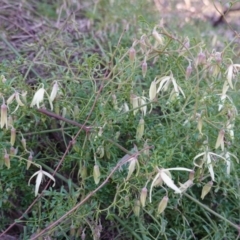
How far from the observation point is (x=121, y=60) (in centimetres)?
190

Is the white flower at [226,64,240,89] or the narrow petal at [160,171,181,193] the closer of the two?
the narrow petal at [160,171,181,193]

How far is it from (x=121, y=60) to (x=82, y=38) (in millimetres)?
940

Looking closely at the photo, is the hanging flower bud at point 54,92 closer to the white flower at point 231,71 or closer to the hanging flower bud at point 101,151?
the hanging flower bud at point 101,151

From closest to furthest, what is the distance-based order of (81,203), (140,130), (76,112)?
(81,203)
(140,130)
(76,112)

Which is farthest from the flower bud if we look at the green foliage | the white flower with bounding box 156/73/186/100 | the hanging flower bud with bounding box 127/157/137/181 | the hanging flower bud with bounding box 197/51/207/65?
the hanging flower bud with bounding box 197/51/207/65

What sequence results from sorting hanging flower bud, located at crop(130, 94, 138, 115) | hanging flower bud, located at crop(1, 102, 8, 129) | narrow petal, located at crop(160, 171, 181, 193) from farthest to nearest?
hanging flower bud, located at crop(130, 94, 138, 115) < hanging flower bud, located at crop(1, 102, 8, 129) < narrow petal, located at crop(160, 171, 181, 193)

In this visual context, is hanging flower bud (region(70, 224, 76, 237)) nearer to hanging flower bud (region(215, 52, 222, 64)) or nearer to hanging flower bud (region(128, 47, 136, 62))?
hanging flower bud (region(128, 47, 136, 62))

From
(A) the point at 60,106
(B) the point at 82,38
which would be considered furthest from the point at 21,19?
(A) the point at 60,106

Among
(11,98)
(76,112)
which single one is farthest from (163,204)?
(11,98)

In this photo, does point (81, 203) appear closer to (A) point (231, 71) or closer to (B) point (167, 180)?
(B) point (167, 180)

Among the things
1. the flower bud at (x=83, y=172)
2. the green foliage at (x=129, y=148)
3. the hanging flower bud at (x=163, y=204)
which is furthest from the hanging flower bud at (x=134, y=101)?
the hanging flower bud at (x=163, y=204)

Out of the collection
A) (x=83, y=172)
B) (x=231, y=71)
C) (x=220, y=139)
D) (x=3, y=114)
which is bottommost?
(x=83, y=172)

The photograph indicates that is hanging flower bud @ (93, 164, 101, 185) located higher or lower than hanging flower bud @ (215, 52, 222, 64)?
lower

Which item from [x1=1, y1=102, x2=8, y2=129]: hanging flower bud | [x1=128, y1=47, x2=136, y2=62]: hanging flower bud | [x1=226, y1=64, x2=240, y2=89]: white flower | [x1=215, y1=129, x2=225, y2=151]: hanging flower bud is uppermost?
[x1=226, y1=64, x2=240, y2=89]: white flower
